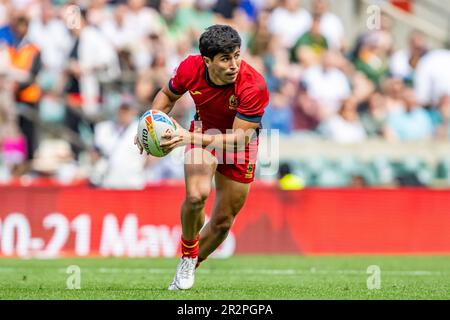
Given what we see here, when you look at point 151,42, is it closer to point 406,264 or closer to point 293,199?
point 293,199

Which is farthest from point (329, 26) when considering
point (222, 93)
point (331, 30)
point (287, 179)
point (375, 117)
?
point (222, 93)

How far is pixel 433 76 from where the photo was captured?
18.0 meters

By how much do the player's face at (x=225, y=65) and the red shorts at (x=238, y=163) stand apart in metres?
0.74

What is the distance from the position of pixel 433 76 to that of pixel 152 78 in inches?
195

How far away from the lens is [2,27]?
17.9 m

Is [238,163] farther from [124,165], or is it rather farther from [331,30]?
[331,30]

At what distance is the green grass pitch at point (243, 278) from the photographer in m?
8.87

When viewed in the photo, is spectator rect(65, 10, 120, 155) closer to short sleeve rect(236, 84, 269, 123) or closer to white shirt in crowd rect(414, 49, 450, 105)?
white shirt in crowd rect(414, 49, 450, 105)

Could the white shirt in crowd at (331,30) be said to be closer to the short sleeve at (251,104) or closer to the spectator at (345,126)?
the spectator at (345,126)

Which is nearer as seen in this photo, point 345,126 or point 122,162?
point 122,162

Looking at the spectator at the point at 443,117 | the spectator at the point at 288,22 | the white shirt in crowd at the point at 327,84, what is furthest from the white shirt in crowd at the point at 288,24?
the spectator at the point at 443,117

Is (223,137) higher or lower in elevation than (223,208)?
higher

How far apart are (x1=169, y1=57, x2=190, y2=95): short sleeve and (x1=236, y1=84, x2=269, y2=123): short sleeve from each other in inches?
23.2

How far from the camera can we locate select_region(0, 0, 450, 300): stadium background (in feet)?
49.1
